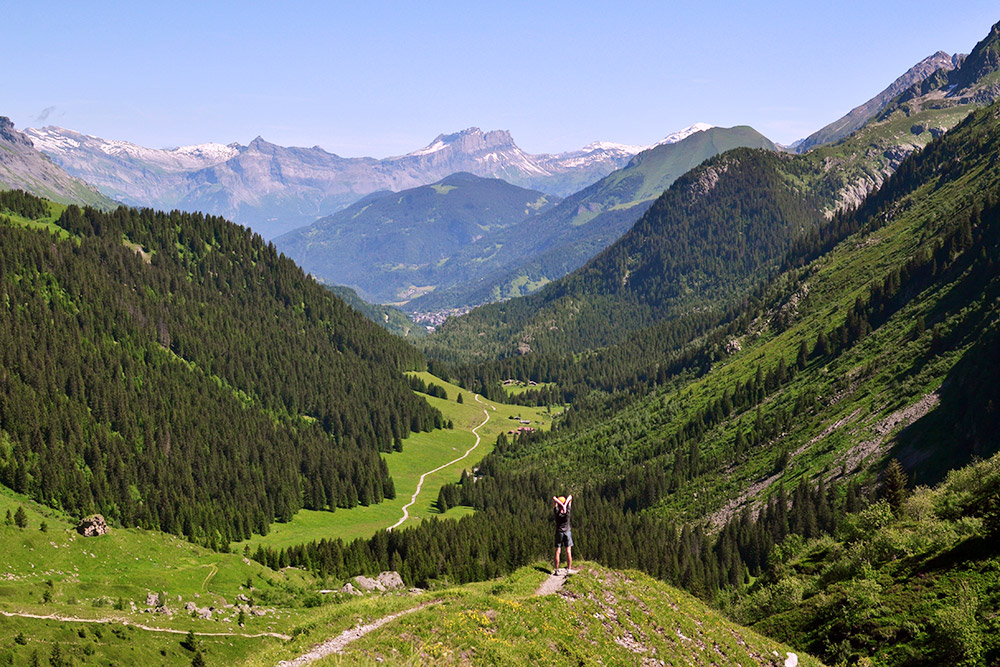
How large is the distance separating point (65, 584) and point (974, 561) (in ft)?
258

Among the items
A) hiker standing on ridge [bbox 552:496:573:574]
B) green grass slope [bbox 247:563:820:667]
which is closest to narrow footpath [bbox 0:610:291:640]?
green grass slope [bbox 247:563:820:667]

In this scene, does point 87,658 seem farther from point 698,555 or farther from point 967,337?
point 967,337

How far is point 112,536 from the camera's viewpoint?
277 ft

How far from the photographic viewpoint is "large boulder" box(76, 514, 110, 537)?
83250 mm

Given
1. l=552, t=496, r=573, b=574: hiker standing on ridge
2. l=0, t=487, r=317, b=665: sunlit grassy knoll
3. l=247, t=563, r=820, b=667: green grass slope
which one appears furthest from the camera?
l=0, t=487, r=317, b=665: sunlit grassy knoll

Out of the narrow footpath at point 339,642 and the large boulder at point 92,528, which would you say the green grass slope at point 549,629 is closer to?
the narrow footpath at point 339,642

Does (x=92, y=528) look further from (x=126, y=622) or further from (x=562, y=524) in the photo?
(x=562, y=524)

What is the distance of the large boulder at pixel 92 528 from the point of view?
83250 millimetres

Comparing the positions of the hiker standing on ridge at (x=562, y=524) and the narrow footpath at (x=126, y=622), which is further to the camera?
the narrow footpath at (x=126, y=622)

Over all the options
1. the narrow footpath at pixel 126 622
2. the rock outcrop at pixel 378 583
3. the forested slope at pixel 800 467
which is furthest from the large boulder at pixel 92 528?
the forested slope at pixel 800 467

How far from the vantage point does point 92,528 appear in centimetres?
8406

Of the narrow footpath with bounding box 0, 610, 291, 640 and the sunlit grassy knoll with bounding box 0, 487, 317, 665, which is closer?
the sunlit grassy knoll with bounding box 0, 487, 317, 665

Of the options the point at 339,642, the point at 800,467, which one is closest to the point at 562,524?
the point at 339,642

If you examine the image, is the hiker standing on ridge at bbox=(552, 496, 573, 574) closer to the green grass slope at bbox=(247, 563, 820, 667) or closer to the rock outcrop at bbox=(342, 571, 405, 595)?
the green grass slope at bbox=(247, 563, 820, 667)
